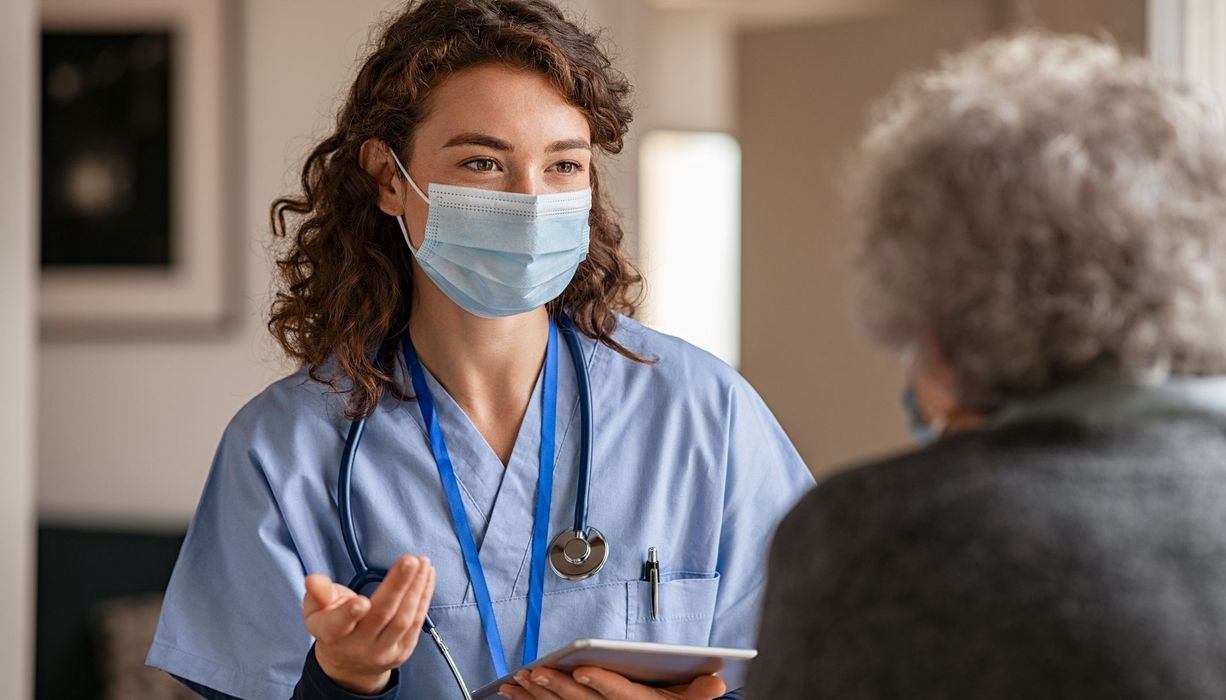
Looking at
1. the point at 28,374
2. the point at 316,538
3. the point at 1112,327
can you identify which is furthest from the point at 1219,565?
the point at 28,374

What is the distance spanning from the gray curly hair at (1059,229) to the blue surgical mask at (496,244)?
711mm

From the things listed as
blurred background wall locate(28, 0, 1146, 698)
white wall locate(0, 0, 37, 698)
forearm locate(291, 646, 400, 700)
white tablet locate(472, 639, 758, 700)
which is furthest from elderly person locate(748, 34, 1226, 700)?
blurred background wall locate(28, 0, 1146, 698)

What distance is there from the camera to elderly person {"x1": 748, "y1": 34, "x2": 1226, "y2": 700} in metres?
0.78

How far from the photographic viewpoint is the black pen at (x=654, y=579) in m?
1.50

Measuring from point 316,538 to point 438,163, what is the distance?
0.44 metres

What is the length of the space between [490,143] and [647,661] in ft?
1.98

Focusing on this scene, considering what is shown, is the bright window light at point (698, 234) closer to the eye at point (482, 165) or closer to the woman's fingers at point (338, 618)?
the eye at point (482, 165)

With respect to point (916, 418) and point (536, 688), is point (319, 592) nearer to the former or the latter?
point (536, 688)

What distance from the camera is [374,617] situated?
4.00 ft

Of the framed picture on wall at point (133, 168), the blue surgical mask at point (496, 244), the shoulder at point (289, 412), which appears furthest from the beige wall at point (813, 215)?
the shoulder at point (289, 412)

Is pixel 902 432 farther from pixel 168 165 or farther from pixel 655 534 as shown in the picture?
pixel 655 534

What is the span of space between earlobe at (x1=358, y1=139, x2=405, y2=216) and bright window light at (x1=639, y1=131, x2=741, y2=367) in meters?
4.64

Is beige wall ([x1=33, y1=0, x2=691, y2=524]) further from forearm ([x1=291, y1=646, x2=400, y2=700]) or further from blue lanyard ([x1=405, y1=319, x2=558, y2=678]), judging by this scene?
forearm ([x1=291, y1=646, x2=400, y2=700])

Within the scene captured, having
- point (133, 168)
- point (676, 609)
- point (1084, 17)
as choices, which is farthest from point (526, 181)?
point (133, 168)
